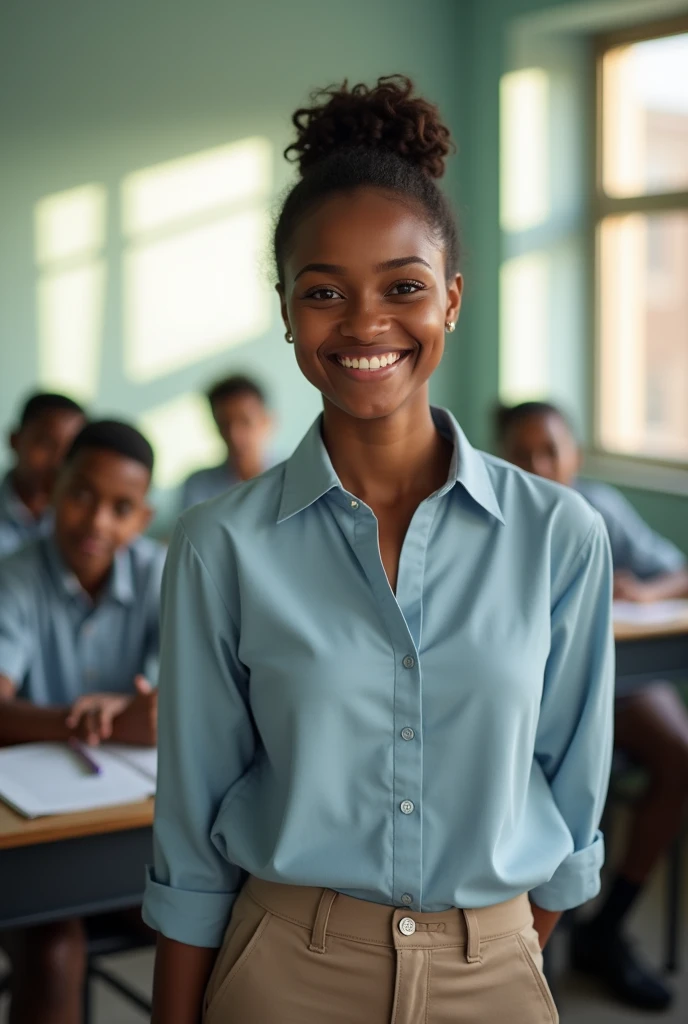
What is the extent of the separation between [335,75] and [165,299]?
1245mm

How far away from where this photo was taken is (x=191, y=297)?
16.1 ft

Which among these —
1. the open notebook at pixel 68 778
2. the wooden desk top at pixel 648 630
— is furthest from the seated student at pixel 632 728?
the open notebook at pixel 68 778

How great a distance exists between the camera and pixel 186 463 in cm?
496

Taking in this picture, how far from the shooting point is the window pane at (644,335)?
4719 mm

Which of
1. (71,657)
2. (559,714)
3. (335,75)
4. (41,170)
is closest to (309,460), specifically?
(559,714)

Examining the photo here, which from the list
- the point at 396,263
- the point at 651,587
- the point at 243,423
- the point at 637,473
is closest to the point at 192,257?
the point at 243,423

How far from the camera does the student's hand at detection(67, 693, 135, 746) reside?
2.09 metres

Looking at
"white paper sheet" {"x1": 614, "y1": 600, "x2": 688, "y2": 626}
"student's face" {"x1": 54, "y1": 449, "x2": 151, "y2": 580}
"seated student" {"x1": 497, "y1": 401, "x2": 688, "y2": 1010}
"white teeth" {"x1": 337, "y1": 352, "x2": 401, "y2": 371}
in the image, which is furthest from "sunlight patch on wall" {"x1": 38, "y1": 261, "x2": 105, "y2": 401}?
"white teeth" {"x1": 337, "y1": 352, "x2": 401, "y2": 371}

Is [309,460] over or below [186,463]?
over

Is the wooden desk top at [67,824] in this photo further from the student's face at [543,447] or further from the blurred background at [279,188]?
the blurred background at [279,188]

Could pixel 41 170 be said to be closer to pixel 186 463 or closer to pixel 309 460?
pixel 186 463

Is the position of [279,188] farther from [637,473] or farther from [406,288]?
[406,288]

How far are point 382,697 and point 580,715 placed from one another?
24cm

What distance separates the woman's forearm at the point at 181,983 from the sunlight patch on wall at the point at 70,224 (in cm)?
380
